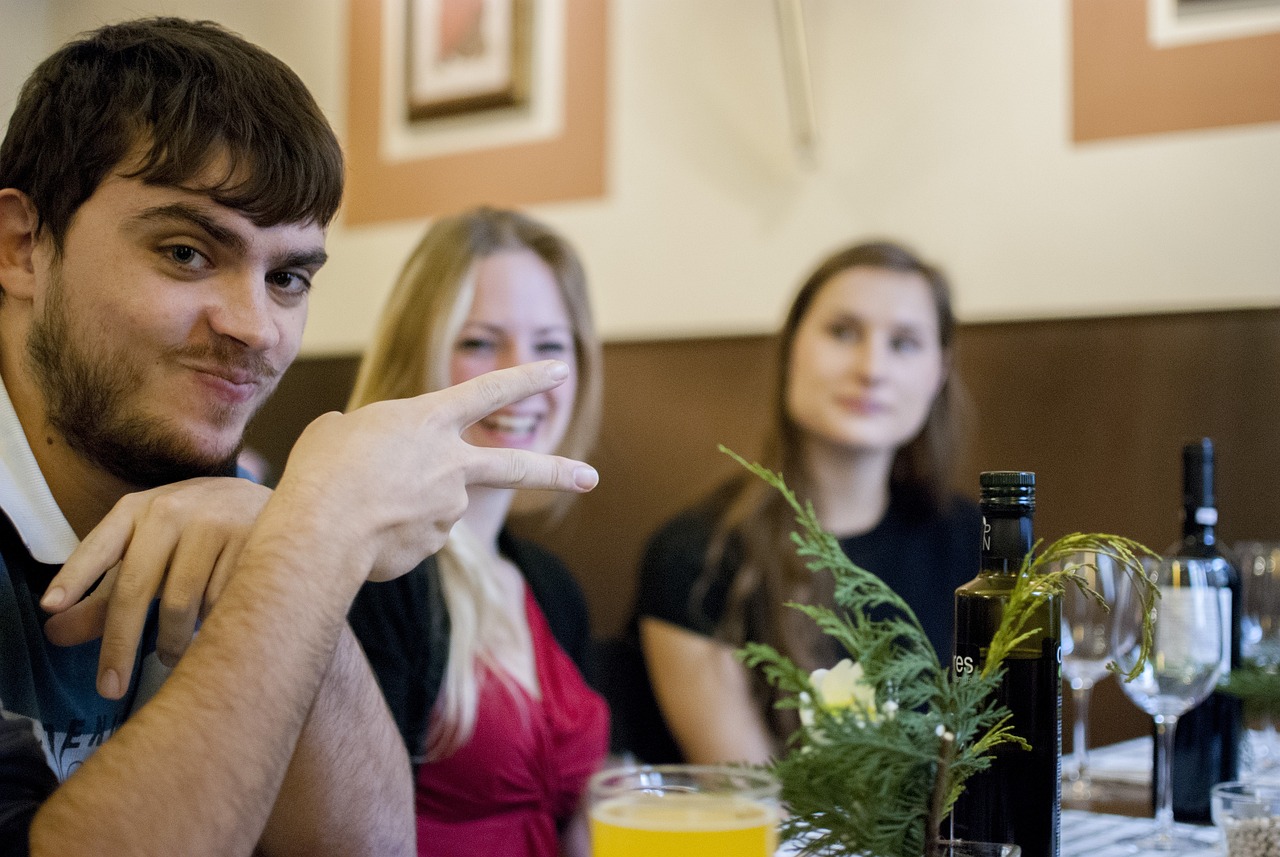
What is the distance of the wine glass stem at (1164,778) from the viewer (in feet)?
3.58

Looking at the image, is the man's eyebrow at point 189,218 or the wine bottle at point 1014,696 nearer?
the wine bottle at point 1014,696

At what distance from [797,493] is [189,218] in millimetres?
1628

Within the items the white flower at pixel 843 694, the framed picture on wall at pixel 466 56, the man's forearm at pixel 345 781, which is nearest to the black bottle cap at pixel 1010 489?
the white flower at pixel 843 694

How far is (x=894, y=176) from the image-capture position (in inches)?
94.2

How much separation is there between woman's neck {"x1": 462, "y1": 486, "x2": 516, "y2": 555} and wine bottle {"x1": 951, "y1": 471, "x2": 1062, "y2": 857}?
4.06ft

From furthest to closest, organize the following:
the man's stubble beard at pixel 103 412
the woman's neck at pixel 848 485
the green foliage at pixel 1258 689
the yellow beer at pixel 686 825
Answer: the woman's neck at pixel 848 485 → the man's stubble beard at pixel 103 412 → the green foliage at pixel 1258 689 → the yellow beer at pixel 686 825

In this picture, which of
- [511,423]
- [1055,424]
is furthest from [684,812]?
[1055,424]

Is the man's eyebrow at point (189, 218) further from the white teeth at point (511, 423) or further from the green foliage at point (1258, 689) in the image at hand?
the green foliage at point (1258, 689)

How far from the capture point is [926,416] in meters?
2.39

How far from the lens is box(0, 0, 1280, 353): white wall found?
218cm

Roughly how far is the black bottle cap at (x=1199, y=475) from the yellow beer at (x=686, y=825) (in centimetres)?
90

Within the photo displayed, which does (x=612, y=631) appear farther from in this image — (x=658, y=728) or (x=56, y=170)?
(x=56, y=170)

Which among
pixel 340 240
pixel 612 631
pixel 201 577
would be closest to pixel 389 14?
pixel 340 240

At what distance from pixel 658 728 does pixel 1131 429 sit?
1.10 meters
